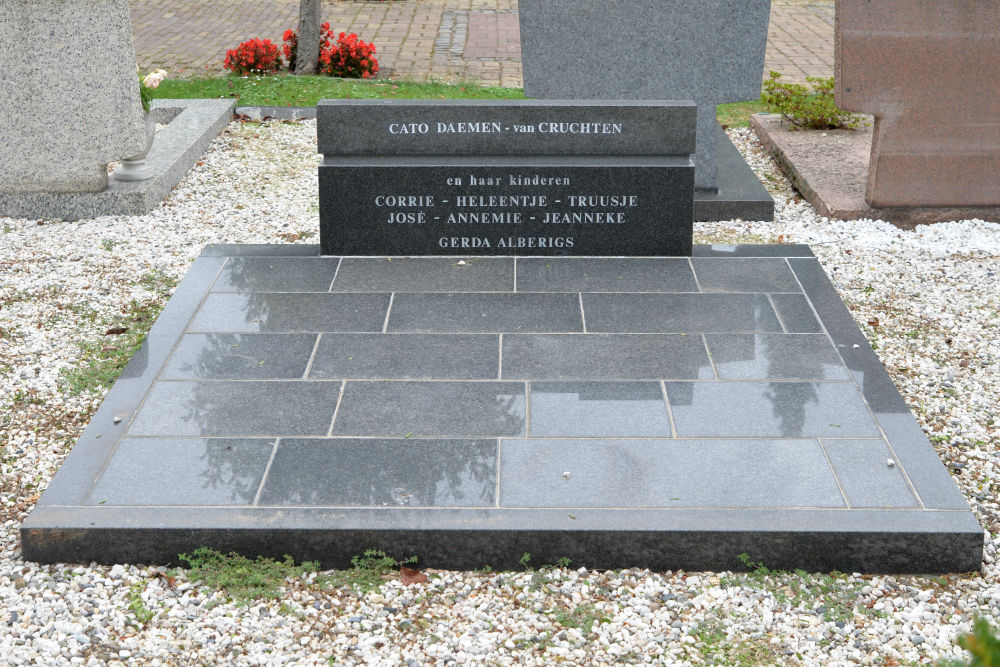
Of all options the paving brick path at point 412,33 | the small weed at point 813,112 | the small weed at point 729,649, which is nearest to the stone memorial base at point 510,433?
the small weed at point 729,649

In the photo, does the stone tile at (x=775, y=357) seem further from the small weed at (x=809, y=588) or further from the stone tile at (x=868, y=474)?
the small weed at (x=809, y=588)

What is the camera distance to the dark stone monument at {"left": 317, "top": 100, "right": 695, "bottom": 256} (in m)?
5.91

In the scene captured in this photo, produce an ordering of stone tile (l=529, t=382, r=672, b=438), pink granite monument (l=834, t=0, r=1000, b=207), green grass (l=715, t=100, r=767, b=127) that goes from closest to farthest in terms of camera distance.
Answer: stone tile (l=529, t=382, r=672, b=438), pink granite monument (l=834, t=0, r=1000, b=207), green grass (l=715, t=100, r=767, b=127)

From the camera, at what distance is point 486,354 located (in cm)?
488

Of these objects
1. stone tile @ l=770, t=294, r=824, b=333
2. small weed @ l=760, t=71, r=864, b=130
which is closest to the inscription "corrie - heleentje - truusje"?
stone tile @ l=770, t=294, r=824, b=333

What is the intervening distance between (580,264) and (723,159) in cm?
304

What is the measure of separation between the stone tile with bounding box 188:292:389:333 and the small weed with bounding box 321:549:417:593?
1.72 m

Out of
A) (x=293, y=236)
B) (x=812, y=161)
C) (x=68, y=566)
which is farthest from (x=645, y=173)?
(x=68, y=566)

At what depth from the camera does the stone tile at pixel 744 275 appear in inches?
223

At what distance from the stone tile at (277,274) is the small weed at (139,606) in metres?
2.35

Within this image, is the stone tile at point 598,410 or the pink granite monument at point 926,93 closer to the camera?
the stone tile at point 598,410

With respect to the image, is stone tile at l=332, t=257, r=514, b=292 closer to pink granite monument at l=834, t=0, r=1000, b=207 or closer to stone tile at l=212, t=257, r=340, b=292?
stone tile at l=212, t=257, r=340, b=292

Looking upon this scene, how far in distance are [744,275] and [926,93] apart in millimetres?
2265

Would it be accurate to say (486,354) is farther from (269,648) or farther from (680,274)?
(269,648)
